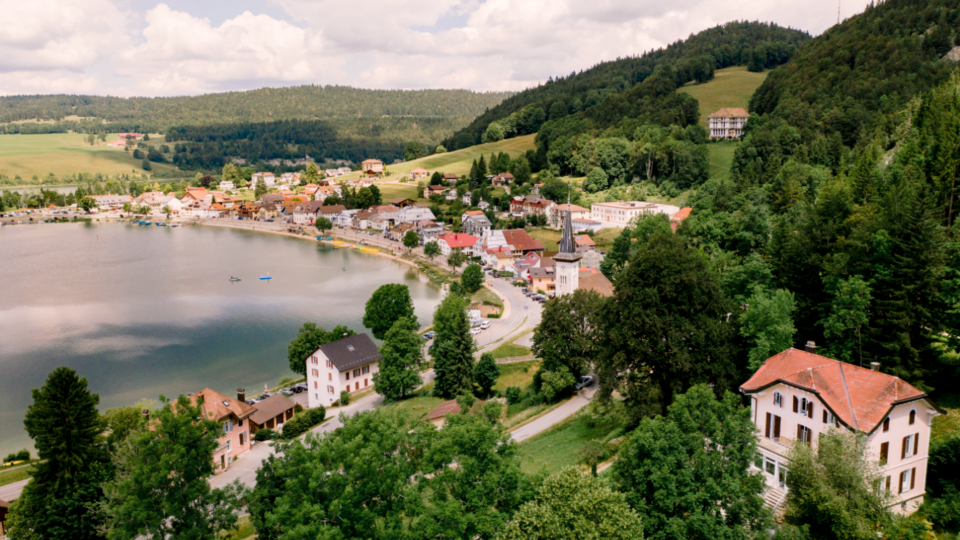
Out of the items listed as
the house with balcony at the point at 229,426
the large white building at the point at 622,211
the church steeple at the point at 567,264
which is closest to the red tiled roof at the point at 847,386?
the house with balcony at the point at 229,426

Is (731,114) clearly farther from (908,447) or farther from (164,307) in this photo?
(908,447)

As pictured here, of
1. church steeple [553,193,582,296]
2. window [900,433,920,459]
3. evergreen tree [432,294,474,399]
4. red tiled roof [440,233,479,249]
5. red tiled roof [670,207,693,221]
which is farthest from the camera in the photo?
red tiled roof [440,233,479,249]

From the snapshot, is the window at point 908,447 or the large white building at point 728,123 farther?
the large white building at point 728,123

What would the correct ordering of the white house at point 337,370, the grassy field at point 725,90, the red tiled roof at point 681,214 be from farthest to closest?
1. the grassy field at point 725,90
2. the red tiled roof at point 681,214
3. the white house at point 337,370

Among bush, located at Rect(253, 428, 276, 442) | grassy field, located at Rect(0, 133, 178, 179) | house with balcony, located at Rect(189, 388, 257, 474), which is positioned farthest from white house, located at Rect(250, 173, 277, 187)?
house with balcony, located at Rect(189, 388, 257, 474)

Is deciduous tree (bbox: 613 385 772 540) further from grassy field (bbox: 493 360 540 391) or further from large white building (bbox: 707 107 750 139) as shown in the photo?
large white building (bbox: 707 107 750 139)

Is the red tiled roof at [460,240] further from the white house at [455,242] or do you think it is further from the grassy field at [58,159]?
the grassy field at [58,159]

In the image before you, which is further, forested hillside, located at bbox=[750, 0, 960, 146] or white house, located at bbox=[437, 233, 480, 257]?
white house, located at bbox=[437, 233, 480, 257]

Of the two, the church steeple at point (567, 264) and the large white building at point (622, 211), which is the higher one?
the large white building at point (622, 211)
